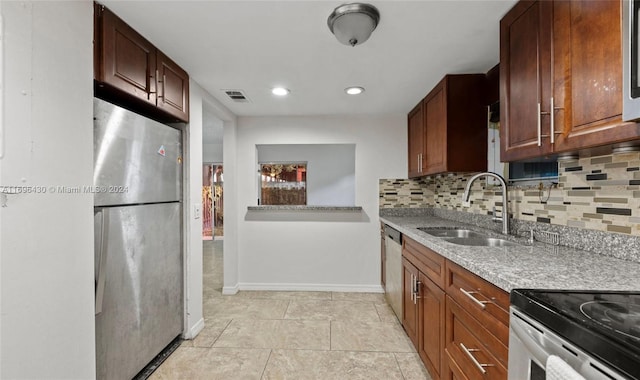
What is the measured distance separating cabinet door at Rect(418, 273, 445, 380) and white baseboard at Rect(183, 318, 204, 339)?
1793 millimetres

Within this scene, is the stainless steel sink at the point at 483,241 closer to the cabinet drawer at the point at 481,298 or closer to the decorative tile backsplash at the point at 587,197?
the decorative tile backsplash at the point at 587,197

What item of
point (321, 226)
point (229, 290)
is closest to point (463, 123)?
point (321, 226)

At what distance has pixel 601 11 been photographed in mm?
1003

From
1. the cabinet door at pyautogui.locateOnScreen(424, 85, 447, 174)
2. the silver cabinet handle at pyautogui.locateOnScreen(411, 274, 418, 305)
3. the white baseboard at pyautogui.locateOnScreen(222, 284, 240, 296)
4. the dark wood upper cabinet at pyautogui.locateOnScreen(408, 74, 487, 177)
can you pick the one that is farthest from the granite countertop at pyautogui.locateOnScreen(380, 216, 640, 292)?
the white baseboard at pyautogui.locateOnScreen(222, 284, 240, 296)

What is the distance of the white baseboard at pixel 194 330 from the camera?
2.35 m

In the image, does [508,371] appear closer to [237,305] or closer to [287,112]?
[237,305]

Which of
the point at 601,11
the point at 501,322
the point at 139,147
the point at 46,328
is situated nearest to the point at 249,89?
the point at 139,147

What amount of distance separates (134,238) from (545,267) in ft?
6.97

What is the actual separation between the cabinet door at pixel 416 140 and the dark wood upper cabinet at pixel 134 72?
221 cm

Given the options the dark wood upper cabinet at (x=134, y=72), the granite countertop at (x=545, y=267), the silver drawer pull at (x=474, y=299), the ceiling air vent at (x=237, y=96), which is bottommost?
the silver drawer pull at (x=474, y=299)

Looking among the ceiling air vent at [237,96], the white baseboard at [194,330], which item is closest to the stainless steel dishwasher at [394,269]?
the white baseboard at [194,330]

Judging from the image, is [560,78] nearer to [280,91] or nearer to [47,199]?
[280,91]

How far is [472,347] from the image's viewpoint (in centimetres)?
126

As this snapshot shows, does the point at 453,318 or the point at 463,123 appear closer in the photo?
the point at 453,318
